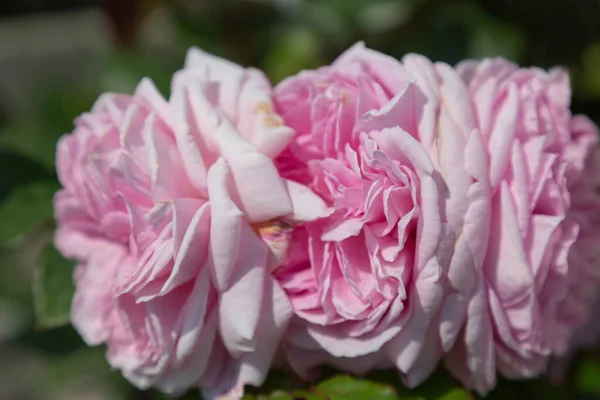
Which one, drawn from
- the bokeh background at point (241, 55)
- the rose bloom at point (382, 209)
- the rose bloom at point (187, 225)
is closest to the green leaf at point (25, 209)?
the bokeh background at point (241, 55)

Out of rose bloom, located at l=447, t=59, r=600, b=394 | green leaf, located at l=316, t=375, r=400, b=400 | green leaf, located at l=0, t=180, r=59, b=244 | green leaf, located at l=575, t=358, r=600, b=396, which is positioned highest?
rose bloom, located at l=447, t=59, r=600, b=394

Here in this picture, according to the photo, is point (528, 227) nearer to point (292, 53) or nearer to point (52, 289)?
point (52, 289)

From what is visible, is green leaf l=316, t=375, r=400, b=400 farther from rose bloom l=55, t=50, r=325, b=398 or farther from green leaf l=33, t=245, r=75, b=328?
green leaf l=33, t=245, r=75, b=328

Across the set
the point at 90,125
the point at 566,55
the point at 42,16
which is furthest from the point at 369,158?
the point at 42,16

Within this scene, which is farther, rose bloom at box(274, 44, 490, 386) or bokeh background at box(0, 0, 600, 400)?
bokeh background at box(0, 0, 600, 400)

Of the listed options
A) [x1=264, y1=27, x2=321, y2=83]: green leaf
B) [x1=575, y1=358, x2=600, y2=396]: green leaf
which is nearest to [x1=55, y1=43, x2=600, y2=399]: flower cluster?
[x1=575, y1=358, x2=600, y2=396]: green leaf

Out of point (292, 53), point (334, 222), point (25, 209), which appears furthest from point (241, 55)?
point (334, 222)

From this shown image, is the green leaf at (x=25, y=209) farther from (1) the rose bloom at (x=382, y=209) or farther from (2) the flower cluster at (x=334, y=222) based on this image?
(1) the rose bloom at (x=382, y=209)

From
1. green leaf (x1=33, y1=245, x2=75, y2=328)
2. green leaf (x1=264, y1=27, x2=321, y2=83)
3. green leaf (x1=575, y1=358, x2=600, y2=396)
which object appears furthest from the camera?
green leaf (x1=264, y1=27, x2=321, y2=83)
